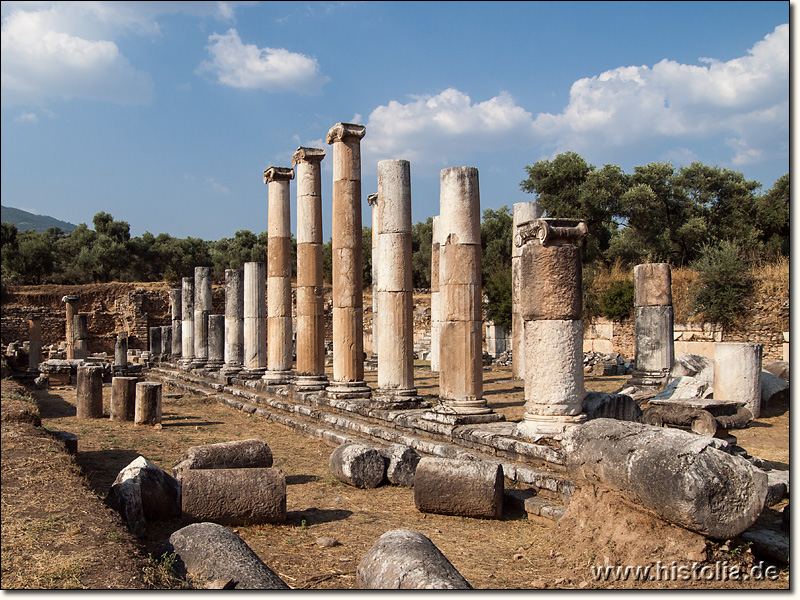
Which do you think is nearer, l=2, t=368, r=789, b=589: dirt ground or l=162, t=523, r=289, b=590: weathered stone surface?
l=2, t=368, r=789, b=589: dirt ground

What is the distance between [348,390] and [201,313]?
12.6 meters

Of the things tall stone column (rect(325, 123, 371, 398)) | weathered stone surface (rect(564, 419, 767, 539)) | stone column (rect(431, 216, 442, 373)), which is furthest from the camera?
stone column (rect(431, 216, 442, 373))

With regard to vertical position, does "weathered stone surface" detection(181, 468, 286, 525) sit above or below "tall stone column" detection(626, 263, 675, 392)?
below

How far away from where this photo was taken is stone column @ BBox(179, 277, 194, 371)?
27031 millimetres

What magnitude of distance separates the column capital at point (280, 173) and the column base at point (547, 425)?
37.9 ft

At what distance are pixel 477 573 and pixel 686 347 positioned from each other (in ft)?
67.9

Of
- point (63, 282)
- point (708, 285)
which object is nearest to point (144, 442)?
point (708, 285)

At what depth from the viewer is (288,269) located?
18.5 m

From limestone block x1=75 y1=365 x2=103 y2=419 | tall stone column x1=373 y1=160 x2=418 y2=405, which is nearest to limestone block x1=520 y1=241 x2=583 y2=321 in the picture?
tall stone column x1=373 y1=160 x2=418 y2=405

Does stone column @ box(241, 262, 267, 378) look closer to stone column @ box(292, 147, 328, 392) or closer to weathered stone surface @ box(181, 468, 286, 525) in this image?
stone column @ box(292, 147, 328, 392)

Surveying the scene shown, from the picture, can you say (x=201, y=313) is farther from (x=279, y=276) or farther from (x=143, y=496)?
(x=143, y=496)

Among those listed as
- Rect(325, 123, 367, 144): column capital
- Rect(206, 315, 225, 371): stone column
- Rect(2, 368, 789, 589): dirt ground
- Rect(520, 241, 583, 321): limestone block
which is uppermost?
Rect(325, 123, 367, 144): column capital

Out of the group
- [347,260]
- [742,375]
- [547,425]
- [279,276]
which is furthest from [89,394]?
[742,375]

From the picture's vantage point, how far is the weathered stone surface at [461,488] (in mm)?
7203
